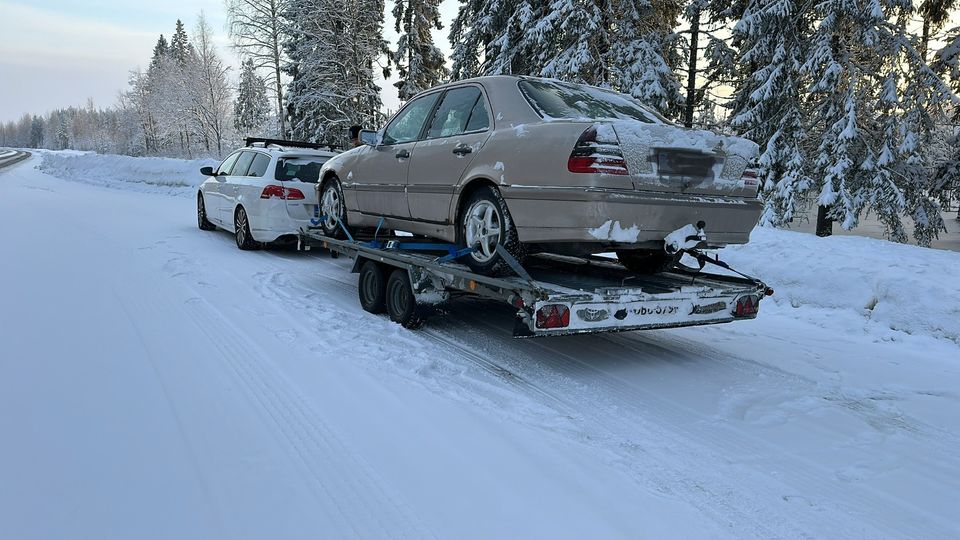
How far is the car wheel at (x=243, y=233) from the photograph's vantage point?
9416 mm

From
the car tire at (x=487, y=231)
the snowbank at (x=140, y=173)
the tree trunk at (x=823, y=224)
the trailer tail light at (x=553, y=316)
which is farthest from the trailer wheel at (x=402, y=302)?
the snowbank at (x=140, y=173)

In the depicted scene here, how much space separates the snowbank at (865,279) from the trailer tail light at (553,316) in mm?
3572

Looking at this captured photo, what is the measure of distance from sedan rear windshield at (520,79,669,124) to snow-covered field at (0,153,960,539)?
1.90 m

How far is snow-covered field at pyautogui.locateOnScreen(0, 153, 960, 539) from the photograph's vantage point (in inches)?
100

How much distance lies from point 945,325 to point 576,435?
170 inches

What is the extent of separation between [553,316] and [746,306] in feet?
5.73

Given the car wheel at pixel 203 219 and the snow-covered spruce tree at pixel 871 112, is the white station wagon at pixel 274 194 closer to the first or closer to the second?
the car wheel at pixel 203 219

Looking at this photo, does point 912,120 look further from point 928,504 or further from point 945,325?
point 928,504

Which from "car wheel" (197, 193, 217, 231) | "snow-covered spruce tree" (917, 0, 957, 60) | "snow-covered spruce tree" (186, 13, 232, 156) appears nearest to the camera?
"car wheel" (197, 193, 217, 231)

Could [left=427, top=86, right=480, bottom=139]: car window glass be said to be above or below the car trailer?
above

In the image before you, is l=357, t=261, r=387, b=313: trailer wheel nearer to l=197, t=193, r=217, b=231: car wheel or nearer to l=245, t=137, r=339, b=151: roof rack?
l=245, t=137, r=339, b=151: roof rack

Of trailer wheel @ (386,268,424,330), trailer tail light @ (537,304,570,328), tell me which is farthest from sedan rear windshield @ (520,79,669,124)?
trailer wheel @ (386,268,424,330)

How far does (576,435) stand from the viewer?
3.31 meters

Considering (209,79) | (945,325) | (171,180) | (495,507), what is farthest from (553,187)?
(209,79)
